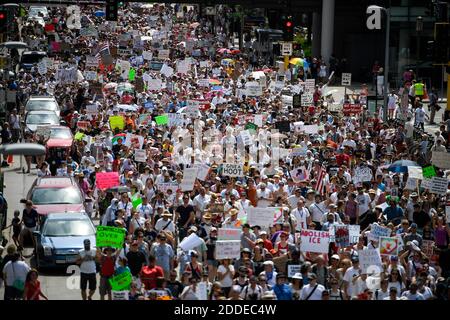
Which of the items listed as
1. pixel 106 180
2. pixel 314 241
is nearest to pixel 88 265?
pixel 314 241

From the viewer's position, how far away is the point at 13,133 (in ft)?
127

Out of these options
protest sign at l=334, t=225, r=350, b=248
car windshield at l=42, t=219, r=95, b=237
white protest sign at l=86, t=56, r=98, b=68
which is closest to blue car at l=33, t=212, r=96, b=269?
car windshield at l=42, t=219, r=95, b=237

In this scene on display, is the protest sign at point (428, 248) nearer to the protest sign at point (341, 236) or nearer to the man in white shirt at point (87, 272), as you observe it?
the protest sign at point (341, 236)

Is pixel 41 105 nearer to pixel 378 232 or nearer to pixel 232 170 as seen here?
pixel 232 170

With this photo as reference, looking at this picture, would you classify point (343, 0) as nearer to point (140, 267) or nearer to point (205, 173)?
point (205, 173)

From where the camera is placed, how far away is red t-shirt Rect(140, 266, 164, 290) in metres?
20.0

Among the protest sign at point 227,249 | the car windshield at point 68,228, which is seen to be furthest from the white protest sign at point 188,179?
the protest sign at point 227,249

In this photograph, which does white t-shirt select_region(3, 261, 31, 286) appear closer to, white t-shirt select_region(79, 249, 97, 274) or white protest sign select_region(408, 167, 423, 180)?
white t-shirt select_region(79, 249, 97, 274)

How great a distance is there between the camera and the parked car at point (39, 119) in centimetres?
4019

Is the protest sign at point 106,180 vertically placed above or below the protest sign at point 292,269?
above

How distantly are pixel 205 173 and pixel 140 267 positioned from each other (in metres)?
6.24

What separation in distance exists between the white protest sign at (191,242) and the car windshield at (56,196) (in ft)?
18.8

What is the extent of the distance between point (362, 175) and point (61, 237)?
7067 mm

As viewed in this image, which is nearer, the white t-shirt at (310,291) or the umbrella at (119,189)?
the white t-shirt at (310,291)
